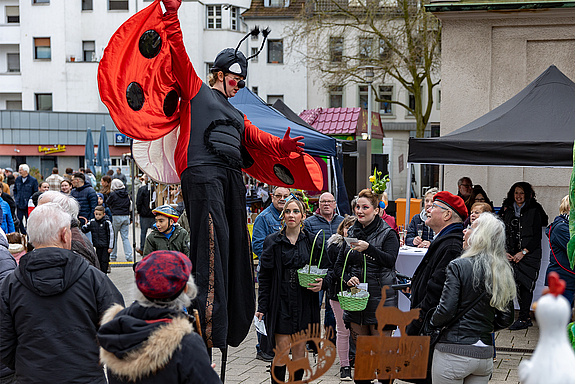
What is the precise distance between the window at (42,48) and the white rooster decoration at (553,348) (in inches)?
1514

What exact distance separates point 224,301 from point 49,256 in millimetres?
900

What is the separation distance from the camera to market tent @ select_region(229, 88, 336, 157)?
9.30 meters

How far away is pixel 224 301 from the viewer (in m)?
3.19

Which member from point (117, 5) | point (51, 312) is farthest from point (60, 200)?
point (117, 5)

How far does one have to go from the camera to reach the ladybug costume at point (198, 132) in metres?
3.15

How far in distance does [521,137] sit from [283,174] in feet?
13.8

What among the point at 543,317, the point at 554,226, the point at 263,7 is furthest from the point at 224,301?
the point at 263,7

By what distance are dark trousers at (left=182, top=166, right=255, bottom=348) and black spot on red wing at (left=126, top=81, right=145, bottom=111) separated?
0.43 m

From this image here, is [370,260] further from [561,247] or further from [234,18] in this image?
[234,18]

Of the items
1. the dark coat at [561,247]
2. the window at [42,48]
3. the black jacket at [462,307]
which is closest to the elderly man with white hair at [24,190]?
the dark coat at [561,247]

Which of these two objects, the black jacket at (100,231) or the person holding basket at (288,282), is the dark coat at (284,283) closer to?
the person holding basket at (288,282)

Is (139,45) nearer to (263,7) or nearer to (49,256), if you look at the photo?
(49,256)

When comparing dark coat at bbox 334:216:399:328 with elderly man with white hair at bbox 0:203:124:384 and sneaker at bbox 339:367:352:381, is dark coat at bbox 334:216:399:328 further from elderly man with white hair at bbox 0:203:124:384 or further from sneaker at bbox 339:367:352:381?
elderly man with white hair at bbox 0:203:124:384

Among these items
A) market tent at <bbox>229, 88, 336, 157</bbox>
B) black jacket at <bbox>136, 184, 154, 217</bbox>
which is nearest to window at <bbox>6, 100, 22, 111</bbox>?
black jacket at <bbox>136, 184, 154, 217</bbox>
